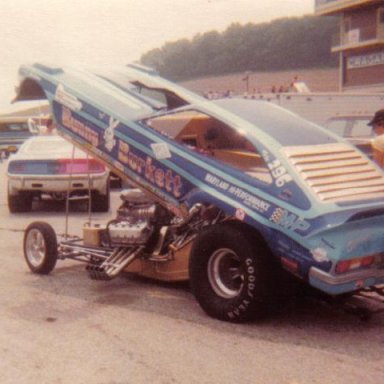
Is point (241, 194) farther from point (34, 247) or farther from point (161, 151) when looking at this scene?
point (34, 247)

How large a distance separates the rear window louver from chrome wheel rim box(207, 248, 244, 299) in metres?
0.88

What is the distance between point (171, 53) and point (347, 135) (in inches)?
1050

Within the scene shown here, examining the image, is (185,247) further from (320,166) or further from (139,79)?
(139,79)

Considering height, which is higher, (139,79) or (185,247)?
(139,79)

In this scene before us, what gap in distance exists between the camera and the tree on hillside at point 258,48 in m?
47.3

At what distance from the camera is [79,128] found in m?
→ 7.40

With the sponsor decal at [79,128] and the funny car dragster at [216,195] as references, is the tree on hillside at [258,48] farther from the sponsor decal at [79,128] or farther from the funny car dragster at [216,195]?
the funny car dragster at [216,195]

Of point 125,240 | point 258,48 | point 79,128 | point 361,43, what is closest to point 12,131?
point 258,48

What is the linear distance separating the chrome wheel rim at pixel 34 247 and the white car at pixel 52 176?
15.1 feet

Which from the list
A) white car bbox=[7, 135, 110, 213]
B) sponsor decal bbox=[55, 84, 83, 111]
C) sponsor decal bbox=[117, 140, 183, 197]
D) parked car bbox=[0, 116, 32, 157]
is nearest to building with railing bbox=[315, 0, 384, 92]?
parked car bbox=[0, 116, 32, 157]

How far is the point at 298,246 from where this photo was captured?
5.23 m

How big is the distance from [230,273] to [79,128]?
8.05 ft

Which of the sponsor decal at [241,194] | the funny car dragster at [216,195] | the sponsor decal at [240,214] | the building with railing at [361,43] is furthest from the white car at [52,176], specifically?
the building with railing at [361,43]

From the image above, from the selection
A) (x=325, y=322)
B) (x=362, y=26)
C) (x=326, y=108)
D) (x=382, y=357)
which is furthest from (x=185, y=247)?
(x=362, y=26)
